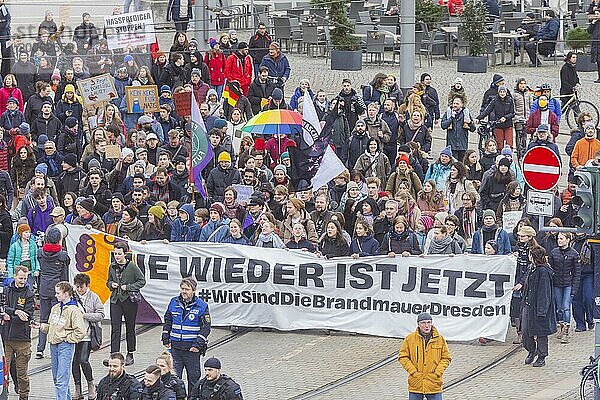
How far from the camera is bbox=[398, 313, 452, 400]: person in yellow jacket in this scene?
18438 mm

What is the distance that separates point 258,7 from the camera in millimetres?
44938

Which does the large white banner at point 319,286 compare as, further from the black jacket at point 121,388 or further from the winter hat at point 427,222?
the black jacket at point 121,388

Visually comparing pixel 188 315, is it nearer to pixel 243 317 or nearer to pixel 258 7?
pixel 243 317

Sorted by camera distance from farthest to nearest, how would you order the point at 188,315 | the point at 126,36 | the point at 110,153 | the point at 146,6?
the point at 146,6 < the point at 126,36 < the point at 110,153 < the point at 188,315

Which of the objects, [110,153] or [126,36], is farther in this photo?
[126,36]

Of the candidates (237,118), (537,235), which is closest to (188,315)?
(537,235)

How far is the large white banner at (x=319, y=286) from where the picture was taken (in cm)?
2180

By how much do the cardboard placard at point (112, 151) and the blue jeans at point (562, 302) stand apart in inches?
330

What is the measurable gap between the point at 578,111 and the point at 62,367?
50.9 ft

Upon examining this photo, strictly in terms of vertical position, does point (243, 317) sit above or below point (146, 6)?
below

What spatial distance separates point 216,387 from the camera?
17781mm

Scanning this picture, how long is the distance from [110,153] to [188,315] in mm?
7858

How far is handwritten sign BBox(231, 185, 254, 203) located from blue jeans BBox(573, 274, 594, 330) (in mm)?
5274

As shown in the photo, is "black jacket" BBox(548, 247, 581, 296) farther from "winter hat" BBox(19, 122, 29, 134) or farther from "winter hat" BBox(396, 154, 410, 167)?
"winter hat" BBox(19, 122, 29, 134)
